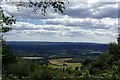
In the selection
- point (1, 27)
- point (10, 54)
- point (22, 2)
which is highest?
point (22, 2)

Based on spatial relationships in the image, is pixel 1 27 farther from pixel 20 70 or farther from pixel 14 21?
pixel 20 70

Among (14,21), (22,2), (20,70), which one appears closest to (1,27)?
(14,21)

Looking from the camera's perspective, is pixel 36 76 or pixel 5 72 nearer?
pixel 36 76

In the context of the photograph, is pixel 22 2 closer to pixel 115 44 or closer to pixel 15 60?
pixel 15 60

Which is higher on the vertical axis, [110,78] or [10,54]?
[10,54]

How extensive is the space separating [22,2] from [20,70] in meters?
3.38

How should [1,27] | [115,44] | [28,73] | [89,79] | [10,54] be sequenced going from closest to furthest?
[1,27] < [89,79] < [28,73] < [10,54] < [115,44]

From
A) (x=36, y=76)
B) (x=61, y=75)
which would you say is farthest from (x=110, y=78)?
(x=36, y=76)

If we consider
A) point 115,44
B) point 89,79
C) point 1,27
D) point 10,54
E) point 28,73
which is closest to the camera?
point 1,27

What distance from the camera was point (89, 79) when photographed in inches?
191

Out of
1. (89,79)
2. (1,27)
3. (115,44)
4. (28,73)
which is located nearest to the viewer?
(1,27)

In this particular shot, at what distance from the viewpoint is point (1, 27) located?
124 inches

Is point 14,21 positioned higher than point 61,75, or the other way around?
point 14,21

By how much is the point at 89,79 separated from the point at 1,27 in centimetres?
349
